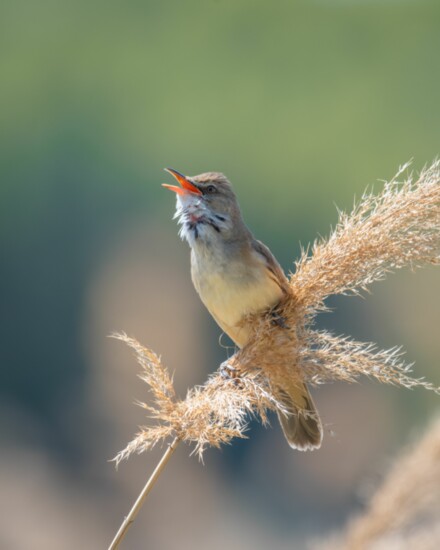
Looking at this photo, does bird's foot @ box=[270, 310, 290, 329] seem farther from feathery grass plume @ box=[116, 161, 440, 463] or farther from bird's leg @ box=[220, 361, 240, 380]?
bird's leg @ box=[220, 361, 240, 380]

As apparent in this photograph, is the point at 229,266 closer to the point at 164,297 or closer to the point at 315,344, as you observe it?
the point at 315,344

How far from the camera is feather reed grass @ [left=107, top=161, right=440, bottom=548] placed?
202 cm

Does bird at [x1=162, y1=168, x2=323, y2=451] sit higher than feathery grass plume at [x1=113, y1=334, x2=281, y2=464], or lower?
higher

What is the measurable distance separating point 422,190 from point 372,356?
51 cm

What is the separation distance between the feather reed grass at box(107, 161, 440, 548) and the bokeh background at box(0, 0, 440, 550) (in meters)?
4.47

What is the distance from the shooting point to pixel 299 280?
8.15 feet

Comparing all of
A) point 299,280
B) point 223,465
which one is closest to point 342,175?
point 223,465

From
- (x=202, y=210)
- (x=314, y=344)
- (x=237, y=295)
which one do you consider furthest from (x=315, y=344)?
(x=202, y=210)

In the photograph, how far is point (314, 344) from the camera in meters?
2.29

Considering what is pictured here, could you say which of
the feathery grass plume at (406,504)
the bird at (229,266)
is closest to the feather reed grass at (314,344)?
the feathery grass plume at (406,504)

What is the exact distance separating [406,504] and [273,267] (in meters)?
1.11

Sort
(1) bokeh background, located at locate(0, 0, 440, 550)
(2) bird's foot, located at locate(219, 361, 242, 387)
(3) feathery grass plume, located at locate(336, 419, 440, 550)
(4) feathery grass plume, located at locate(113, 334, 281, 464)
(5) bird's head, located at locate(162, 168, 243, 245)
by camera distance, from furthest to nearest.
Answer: (1) bokeh background, located at locate(0, 0, 440, 550)
(5) bird's head, located at locate(162, 168, 243, 245)
(3) feathery grass plume, located at locate(336, 419, 440, 550)
(2) bird's foot, located at locate(219, 361, 242, 387)
(4) feathery grass plume, located at locate(113, 334, 281, 464)

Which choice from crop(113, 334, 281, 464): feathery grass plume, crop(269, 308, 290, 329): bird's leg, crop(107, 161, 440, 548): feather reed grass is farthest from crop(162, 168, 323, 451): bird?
crop(113, 334, 281, 464): feathery grass plume

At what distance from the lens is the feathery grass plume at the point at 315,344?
6.62 ft
